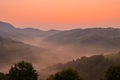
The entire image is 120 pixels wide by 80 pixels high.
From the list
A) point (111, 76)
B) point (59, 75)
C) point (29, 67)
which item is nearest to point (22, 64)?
point (29, 67)

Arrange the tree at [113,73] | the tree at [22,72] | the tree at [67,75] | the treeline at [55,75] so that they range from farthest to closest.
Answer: the tree at [22,72] < the tree at [113,73] < the treeline at [55,75] < the tree at [67,75]

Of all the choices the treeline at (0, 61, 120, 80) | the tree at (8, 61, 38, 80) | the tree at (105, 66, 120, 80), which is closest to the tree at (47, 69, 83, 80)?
the treeline at (0, 61, 120, 80)

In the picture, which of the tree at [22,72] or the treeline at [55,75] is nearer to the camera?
the treeline at [55,75]

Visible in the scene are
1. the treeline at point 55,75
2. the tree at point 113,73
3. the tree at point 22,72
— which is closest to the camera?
the treeline at point 55,75

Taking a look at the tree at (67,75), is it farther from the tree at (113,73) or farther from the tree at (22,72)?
the tree at (113,73)

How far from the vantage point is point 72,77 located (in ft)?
193

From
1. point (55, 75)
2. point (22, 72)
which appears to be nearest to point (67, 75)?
point (55, 75)

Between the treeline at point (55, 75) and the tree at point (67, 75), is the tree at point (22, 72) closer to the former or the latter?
→ the treeline at point (55, 75)

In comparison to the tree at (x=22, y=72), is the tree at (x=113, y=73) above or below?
below

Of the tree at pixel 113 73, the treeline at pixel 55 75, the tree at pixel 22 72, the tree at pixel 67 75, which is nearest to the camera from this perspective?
the tree at pixel 67 75

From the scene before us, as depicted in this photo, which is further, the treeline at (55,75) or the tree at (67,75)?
the treeline at (55,75)

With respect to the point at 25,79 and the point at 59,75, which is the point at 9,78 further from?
the point at 59,75

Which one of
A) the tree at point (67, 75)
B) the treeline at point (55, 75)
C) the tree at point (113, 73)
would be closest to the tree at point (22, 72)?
the treeline at point (55, 75)

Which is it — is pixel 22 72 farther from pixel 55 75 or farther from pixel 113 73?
pixel 113 73
